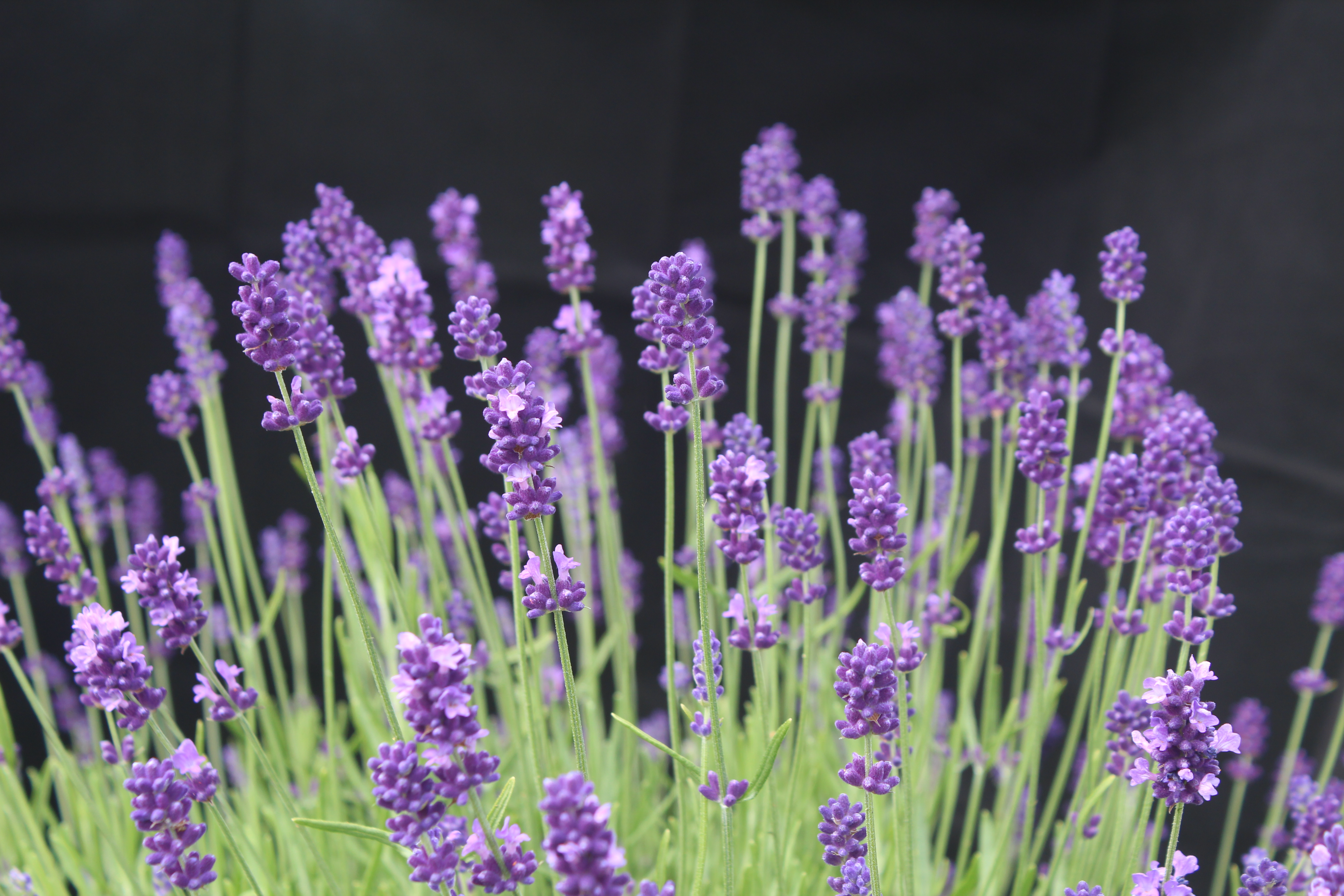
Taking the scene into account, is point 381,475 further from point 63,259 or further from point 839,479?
point 839,479

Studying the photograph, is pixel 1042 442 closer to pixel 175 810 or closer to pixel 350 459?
pixel 350 459

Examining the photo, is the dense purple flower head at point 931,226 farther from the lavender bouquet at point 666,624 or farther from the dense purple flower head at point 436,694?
the dense purple flower head at point 436,694

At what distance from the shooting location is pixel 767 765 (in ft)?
2.33

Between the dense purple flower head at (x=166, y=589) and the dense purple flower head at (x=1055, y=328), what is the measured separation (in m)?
0.90

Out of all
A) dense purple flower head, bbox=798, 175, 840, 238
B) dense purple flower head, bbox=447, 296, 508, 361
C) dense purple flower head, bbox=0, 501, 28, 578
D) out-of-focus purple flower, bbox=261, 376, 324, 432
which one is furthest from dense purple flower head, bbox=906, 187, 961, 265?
dense purple flower head, bbox=0, 501, 28, 578

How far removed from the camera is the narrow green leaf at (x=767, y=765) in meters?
0.67

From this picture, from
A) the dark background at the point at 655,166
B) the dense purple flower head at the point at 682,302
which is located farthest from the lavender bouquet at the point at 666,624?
the dark background at the point at 655,166

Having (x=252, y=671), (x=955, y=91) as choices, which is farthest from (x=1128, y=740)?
(x=955, y=91)

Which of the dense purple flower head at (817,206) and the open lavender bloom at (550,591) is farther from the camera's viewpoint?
the dense purple flower head at (817,206)

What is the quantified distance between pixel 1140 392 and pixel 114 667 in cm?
100

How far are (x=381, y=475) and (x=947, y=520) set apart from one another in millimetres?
1497

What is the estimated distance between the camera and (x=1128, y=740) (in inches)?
38.0

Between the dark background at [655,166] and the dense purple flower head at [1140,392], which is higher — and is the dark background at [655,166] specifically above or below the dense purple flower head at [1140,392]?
above

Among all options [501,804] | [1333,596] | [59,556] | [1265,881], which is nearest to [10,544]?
[59,556]
